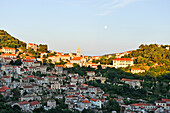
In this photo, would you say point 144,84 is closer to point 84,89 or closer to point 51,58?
point 84,89

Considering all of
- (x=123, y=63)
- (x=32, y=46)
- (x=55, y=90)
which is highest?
(x=32, y=46)

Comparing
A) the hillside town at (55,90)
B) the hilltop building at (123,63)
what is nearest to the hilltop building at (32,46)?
the hillside town at (55,90)

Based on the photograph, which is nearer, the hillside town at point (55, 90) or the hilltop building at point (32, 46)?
the hillside town at point (55, 90)

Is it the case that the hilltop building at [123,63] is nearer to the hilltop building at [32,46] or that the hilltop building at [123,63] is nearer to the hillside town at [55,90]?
the hillside town at [55,90]

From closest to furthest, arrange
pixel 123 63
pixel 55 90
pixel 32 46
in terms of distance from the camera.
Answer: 1. pixel 55 90
2. pixel 123 63
3. pixel 32 46

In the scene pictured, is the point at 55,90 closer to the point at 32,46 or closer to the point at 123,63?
the point at 123,63

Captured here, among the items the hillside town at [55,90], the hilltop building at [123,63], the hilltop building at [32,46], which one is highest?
the hilltop building at [32,46]

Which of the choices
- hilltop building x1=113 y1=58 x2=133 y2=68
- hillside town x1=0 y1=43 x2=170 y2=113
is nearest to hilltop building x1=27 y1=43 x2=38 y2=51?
hillside town x1=0 y1=43 x2=170 y2=113

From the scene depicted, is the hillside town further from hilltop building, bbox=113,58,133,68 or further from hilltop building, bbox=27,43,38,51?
hilltop building, bbox=27,43,38,51

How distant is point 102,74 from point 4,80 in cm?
2210

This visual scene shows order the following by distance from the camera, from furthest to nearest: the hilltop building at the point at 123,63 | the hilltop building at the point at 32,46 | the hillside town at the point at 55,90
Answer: the hilltop building at the point at 32,46 → the hilltop building at the point at 123,63 → the hillside town at the point at 55,90

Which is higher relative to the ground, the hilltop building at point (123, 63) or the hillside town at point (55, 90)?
the hilltop building at point (123, 63)

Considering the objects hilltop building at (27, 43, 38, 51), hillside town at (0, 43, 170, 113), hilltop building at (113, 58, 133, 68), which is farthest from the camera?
hilltop building at (27, 43, 38, 51)

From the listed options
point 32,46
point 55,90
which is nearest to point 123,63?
point 32,46
